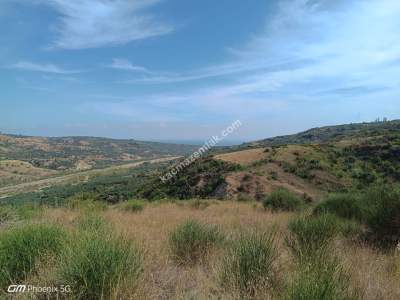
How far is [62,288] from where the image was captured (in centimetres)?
387

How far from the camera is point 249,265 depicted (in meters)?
4.48

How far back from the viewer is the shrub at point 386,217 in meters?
7.58

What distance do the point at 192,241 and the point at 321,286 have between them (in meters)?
3.35

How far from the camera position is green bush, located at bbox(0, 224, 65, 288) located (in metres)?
4.61

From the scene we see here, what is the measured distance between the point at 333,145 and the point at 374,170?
1306cm

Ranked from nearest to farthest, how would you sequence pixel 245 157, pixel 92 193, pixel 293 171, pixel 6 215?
pixel 6 215
pixel 293 171
pixel 92 193
pixel 245 157

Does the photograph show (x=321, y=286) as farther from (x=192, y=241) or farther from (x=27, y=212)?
(x=27, y=212)

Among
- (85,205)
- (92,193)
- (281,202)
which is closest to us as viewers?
(85,205)

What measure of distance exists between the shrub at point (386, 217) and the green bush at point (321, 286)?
13.7ft

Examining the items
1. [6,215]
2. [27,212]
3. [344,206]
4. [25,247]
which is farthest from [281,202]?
[25,247]

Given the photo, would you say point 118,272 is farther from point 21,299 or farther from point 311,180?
point 311,180

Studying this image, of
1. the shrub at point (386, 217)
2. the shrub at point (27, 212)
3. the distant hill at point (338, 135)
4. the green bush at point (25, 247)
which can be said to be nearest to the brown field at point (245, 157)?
the distant hill at point (338, 135)

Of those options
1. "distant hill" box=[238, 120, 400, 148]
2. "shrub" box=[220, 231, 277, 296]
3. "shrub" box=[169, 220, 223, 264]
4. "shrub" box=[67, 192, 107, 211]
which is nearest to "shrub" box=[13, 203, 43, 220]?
"shrub" box=[67, 192, 107, 211]

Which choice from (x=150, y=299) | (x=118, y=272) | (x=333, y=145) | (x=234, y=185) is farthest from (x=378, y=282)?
(x=333, y=145)
